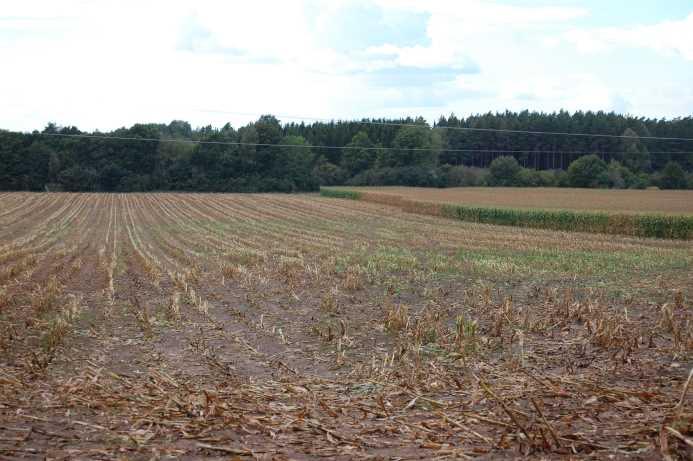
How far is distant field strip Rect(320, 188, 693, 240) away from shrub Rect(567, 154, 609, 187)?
38532 millimetres

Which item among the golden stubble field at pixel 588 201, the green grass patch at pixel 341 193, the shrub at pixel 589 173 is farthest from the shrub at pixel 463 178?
the golden stubble field at pixel 588 201

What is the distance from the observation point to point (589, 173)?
286 feet

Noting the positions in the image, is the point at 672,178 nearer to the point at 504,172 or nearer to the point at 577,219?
the point at 504,172

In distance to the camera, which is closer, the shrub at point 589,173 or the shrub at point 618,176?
the shrub at point 589,173

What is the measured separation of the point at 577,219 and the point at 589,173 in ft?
163

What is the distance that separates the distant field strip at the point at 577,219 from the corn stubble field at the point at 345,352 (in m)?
8.80

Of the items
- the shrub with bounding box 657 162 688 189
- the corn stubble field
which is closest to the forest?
the shrub with bounding box 657 162 688 189

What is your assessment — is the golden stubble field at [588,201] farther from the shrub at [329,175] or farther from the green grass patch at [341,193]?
the shrub at [329,175]

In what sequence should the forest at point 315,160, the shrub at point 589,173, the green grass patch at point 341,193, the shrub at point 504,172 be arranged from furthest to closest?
the shrub at point 504,172, the forest at point 315,160, the shrub at point 589,173, the green grass patch at point 341,193

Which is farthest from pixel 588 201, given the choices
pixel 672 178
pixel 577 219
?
pixel 672 178

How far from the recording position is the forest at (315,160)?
298ft

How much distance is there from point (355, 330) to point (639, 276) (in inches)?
441

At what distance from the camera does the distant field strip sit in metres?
36.9

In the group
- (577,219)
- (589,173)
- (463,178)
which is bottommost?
(577,219)
